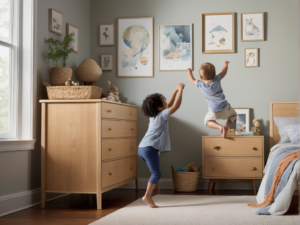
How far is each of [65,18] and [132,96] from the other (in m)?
1.26

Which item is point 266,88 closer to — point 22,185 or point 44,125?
point 44,125

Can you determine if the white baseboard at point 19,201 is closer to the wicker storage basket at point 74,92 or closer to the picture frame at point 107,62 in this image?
the wicker storage basket at point 74,92

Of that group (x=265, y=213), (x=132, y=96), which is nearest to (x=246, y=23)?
(x=132, y=96)

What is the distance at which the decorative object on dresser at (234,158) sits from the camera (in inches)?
161

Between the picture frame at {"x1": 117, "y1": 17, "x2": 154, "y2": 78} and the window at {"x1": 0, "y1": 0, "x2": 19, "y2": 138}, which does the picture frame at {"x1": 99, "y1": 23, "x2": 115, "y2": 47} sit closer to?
the picture frame at {"x1": 117, "y1": 17, "x2": 154, "y2": 78}

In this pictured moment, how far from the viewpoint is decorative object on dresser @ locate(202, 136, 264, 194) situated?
4.08 meters

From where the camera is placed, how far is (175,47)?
467cm

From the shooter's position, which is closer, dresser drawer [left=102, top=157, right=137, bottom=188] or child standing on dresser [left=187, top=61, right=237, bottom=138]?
child standing on dresser [left=187, top=61, right=237, bottom=138]

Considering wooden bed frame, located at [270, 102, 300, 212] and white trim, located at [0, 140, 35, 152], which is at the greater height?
wooden bed frame, located at [270, 102, 300, 212]

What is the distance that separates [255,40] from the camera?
14.9ft

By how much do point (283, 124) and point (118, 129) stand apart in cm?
189

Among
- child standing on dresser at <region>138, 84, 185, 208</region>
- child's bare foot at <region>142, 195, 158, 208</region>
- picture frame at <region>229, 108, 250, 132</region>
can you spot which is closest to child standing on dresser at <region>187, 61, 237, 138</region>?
child standing on dresser at <region>138, 84, 185, 208</region>

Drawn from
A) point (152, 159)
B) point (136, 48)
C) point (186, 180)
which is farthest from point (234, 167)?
point (136, 48)

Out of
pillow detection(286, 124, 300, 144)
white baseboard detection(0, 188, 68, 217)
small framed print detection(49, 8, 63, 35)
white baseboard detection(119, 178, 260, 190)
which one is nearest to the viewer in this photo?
white baseboard detection(0, 188, 68, 217)
